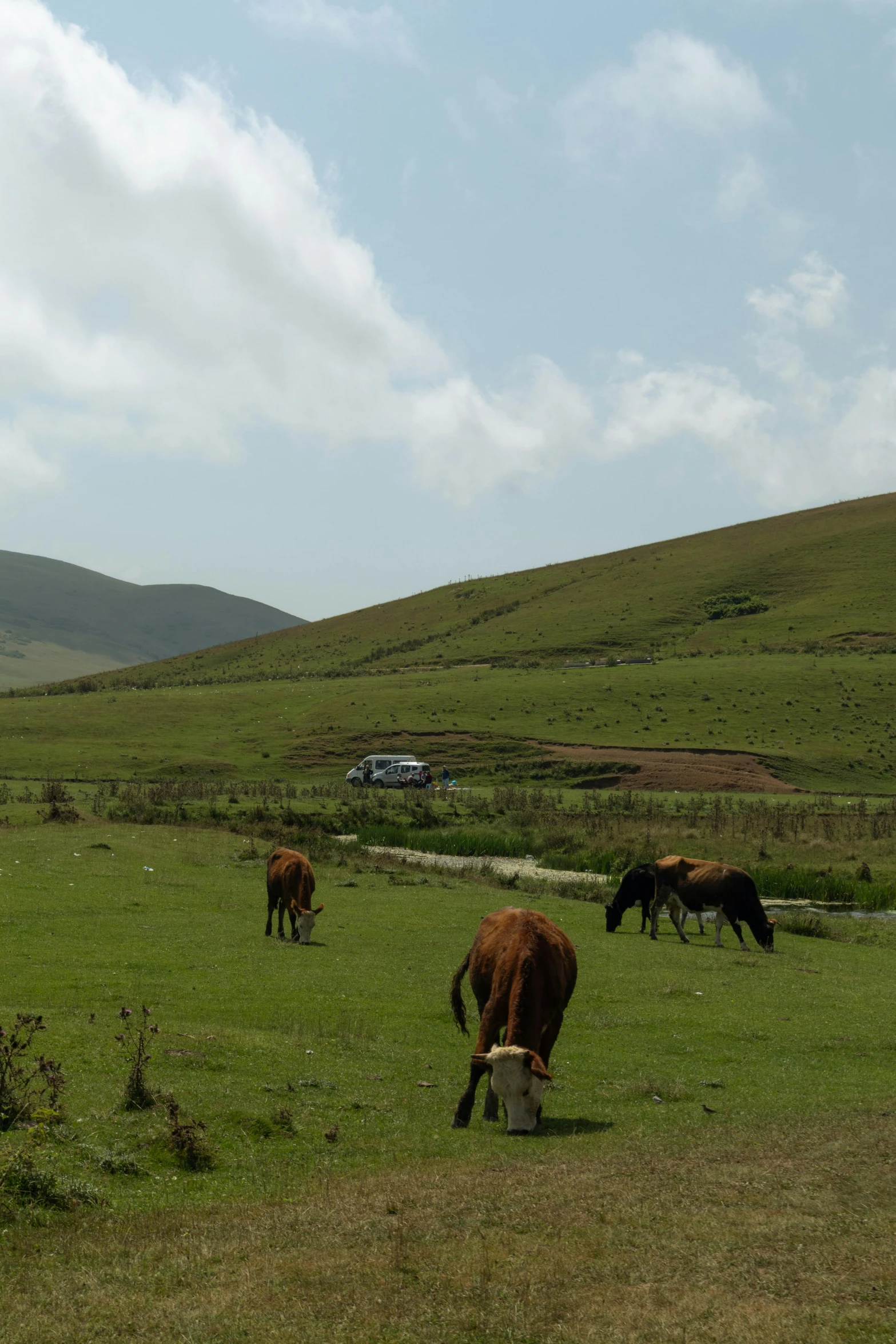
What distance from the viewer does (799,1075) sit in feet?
47.3

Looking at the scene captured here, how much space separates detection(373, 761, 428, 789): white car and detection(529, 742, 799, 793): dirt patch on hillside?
9.90 metres

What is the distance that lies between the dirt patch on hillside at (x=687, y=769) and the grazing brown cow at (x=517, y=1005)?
52.1 m

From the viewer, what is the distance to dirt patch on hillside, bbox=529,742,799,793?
64.1 meters

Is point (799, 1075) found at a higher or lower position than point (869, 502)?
lower

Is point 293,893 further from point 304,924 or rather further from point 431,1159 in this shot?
point 431,1159

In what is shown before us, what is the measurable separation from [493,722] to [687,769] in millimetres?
18872

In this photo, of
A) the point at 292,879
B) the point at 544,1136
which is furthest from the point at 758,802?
the point at 544,1136

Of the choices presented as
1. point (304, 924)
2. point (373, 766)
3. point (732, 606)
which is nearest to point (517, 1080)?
point (304, 924)

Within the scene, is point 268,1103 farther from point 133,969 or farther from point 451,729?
point 451,729

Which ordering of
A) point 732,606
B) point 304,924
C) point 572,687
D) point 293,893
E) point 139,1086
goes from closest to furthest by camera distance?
1. point 139,1086
2. point 304,924
3. point 293,893
4. point 572,687
5. point 732,606

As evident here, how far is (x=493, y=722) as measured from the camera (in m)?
82.0

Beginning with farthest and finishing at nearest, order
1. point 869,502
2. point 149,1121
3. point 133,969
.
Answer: point 869,502 < point 133,969 < point 149,1121

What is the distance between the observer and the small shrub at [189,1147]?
31.6 ft

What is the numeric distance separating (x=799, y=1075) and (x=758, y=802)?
43.8m
